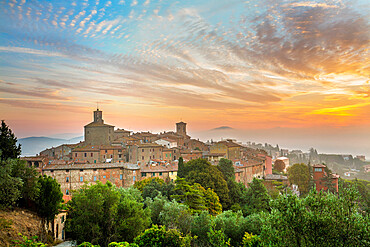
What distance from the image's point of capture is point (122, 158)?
45031 mm

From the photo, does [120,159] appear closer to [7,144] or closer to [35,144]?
[35,144]

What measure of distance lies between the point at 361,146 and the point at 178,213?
188258 millimetres

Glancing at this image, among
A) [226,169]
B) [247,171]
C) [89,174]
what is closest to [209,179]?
[226,169]

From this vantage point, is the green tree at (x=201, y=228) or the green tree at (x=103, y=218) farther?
the green tree at (x=201, y=228)

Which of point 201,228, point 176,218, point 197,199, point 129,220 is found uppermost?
point 129,220

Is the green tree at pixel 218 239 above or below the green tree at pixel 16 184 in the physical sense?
below

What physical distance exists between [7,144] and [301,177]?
39.7m

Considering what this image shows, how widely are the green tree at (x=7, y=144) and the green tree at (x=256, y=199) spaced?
20.3 m

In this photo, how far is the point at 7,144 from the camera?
680 inches

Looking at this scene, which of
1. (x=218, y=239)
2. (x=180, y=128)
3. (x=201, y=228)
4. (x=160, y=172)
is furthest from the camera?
(x=180, y=128)

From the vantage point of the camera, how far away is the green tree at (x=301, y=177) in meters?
42.2

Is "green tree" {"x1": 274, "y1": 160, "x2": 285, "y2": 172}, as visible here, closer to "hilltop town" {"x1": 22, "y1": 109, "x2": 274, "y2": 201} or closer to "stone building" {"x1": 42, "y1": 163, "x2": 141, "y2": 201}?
"hilltop town" {"x1": 22, "y1": 109, "x2": 274, "y2": 201}

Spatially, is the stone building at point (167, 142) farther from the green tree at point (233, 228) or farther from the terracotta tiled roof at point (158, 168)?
the green tree at point (233, 228)

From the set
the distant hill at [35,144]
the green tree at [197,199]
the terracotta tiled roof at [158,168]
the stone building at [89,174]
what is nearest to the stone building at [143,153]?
the terracotta tiled roof at [158,168]
